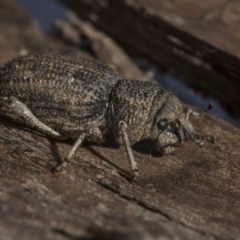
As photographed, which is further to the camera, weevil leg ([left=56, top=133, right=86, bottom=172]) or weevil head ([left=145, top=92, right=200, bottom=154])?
weevil head ([left=145, top=92, right=200, bottom=154])

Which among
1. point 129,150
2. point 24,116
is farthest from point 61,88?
point 129,150

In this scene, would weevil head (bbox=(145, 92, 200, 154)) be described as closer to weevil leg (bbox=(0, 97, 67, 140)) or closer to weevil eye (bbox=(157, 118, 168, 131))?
weevil eye (bbox=(157, 118, 168, 131))

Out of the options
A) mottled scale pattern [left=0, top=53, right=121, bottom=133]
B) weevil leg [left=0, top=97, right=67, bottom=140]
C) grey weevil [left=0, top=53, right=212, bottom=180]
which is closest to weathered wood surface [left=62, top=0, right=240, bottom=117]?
grey weevil [left=0, top=53, right=212, bottom=180]

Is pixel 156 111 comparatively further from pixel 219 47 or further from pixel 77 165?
pixel 219 47

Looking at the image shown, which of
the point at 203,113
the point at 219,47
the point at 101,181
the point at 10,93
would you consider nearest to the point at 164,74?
the point at 219,47

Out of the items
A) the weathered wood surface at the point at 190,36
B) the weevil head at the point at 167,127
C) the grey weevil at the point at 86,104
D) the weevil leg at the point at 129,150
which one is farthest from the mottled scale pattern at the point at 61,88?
the weathered wood surface at the point at 190,36

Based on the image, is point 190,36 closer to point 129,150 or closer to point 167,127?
point 167,127

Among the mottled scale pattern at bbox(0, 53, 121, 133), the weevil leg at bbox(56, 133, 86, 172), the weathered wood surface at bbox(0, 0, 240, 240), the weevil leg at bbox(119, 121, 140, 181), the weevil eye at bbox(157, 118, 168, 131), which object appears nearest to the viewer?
the weathered wood surface at bbox(0, 0, 240, 240)
